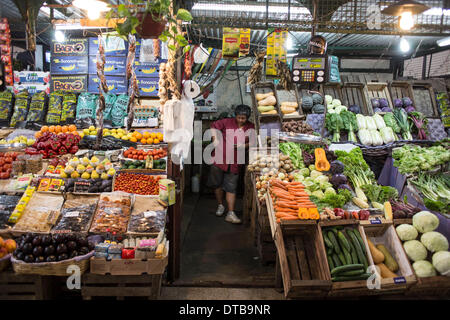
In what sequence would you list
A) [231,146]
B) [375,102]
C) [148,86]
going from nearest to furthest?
[231,146] < [375,102] < [148,86]

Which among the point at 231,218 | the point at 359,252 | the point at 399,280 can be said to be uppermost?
the point at 359,252

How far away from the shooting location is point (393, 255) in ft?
10.7

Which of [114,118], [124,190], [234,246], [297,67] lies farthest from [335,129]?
[114,118]

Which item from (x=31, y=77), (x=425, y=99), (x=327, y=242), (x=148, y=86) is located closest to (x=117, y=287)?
(x=327, y=242)

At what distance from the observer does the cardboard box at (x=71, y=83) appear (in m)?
7.04

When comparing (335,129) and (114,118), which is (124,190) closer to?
(114,118)

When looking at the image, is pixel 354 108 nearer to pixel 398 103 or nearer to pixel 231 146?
pixel 398 103

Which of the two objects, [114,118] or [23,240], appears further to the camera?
[114,118]

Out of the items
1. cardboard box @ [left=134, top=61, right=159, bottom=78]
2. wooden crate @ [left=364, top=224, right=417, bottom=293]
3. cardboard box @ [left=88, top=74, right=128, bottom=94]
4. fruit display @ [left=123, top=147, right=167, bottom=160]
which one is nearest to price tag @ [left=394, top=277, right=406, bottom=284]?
wooden crate @ [left=364, top=224, right=417, bottom=293]

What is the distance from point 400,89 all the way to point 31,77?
809 cm

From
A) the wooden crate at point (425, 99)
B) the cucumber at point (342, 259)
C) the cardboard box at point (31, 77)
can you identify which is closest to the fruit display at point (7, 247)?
the cucumber at point (342, 259)

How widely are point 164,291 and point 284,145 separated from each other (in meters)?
2.55

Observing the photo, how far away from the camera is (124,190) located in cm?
393
